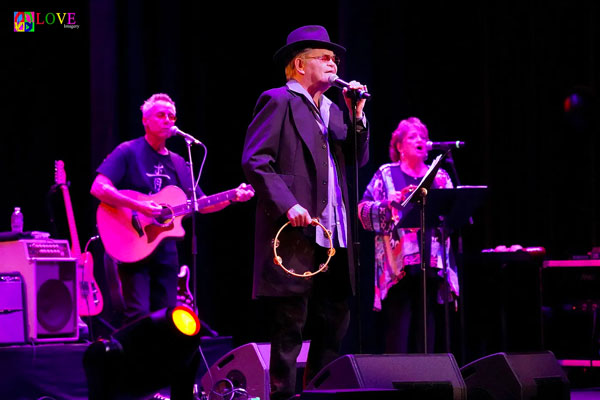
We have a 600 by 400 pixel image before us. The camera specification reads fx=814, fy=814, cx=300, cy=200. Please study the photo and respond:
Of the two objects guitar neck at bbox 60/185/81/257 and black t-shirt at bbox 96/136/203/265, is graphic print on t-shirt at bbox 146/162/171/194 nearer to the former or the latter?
black t-shirt at bbox 96/136/203/265

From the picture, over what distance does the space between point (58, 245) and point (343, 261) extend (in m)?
2.98

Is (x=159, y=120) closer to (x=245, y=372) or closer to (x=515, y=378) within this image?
(x=245, y=372)

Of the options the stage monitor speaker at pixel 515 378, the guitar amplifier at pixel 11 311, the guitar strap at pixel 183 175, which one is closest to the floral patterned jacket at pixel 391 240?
the stage monitor speaker at pixel 515 378

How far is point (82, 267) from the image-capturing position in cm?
633

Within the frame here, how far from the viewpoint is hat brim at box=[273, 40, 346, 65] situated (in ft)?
12.4

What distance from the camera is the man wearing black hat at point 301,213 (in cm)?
349

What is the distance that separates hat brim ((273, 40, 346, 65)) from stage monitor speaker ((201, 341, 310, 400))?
1.53m

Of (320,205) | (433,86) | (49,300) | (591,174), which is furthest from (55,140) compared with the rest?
(591,174)

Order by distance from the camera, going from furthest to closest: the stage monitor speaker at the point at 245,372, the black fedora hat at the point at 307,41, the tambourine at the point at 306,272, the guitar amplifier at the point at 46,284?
the guitar amplifier at the point at 46,284
the stage monitor speaker at the point at 245,372
the black fedora hat at the point at 307,41
the tambourine at the point at 306,272

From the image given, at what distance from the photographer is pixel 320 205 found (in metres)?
3.62

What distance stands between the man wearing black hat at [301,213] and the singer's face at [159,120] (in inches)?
75.2

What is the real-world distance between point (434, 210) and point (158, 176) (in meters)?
1.95

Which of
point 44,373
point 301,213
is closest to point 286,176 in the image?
point 301,213

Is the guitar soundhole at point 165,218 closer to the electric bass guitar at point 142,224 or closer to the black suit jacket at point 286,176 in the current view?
the electric bass guitar at point 142,224
